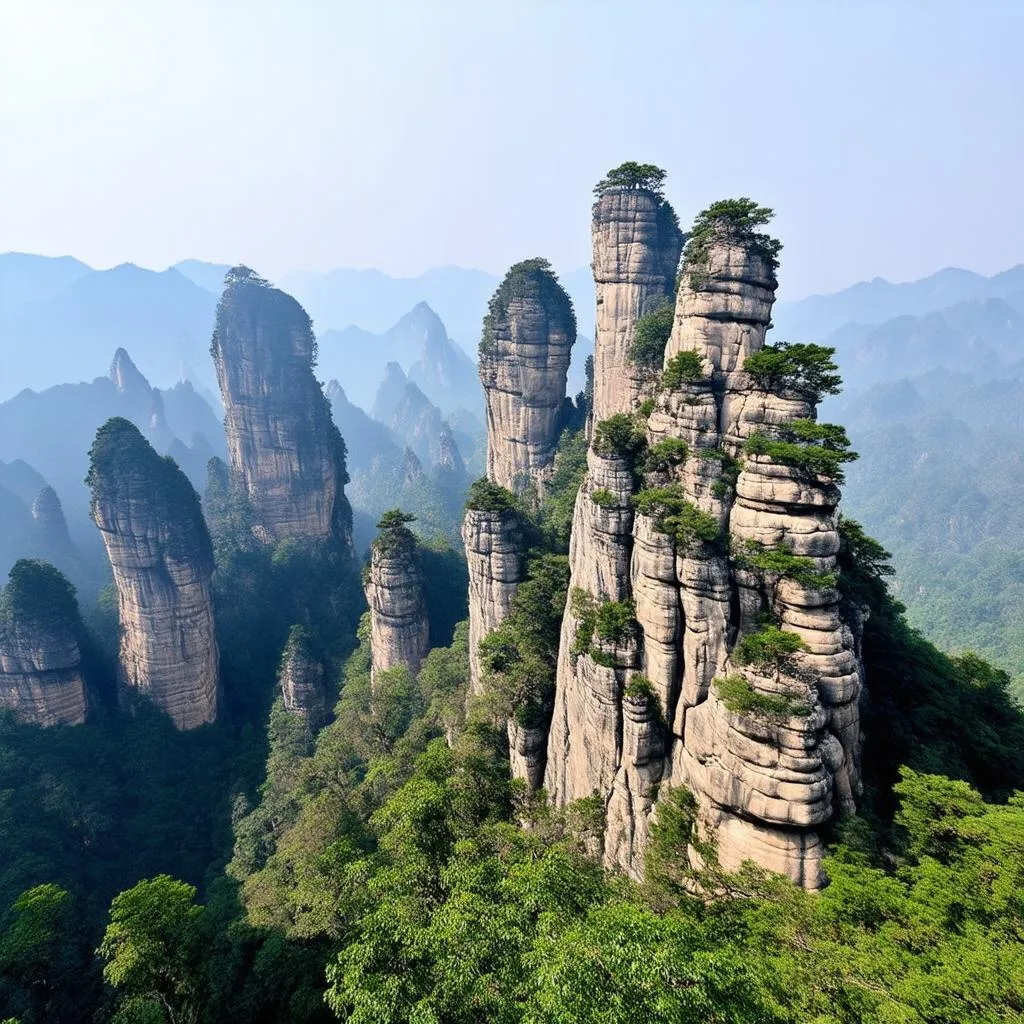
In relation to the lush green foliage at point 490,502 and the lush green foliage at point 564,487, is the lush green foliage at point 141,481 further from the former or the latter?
the lush green foliage at point 564,487

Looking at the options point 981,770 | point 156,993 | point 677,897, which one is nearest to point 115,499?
point 156,993

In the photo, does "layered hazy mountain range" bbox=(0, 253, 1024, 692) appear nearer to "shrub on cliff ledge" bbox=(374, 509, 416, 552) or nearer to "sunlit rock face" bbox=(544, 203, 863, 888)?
"shrub on cliff ledge" bbox=(374, 509, 416, 552)

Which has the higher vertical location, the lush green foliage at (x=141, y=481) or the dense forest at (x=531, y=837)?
the lush green foliage at (x=141, y=481)

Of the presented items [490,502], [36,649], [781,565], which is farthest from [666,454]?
[36,649]

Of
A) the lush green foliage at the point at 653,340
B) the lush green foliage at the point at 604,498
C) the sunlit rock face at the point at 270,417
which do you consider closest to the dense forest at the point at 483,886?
the lush green foliage at the point at 604,498

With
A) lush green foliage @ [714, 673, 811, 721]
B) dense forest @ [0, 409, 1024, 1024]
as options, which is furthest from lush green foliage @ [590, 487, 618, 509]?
dense forest @ [0, 409, 1024, 1024]

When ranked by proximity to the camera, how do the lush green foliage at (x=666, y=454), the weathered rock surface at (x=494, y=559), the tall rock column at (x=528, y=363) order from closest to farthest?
the lush green foliage at (x=666, y=454)
the weathered rock surface at (x=494, y=559)
the tall rock column at (x=528, y=363)
